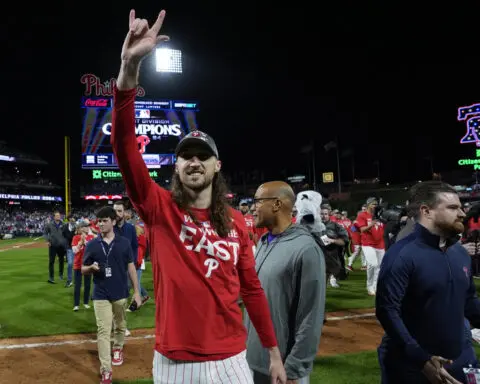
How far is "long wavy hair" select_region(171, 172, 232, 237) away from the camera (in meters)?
2.13

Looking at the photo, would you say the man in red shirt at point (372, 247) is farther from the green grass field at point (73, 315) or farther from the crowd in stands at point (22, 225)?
the crowd in stands at point (22, 225)

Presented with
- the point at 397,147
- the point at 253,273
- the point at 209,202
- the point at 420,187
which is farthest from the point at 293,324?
the point at 397,147

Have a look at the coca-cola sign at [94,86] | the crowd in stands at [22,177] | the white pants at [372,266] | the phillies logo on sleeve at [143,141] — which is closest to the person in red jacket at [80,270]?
the white pants at [372,266]

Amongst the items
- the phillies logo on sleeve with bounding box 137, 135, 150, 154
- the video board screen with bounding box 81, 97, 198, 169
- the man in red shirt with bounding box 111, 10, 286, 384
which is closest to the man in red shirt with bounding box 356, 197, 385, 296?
the man in red shirt with bounding box 111, 10, 286, 384

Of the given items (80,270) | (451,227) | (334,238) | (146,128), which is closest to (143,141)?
(146,128)

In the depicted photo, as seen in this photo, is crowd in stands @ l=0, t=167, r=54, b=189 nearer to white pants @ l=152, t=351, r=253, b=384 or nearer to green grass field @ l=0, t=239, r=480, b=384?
green grass field @ l=0, t=239, r=480, b=384

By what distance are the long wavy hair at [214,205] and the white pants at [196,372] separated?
25.6 inches

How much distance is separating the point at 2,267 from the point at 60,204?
66.4 meters

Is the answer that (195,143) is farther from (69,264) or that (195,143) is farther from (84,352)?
(69,264)

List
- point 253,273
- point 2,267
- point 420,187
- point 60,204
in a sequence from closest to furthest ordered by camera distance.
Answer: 1. point 253,273
2. point 420,187
3. point 2,267
4. point 60,204

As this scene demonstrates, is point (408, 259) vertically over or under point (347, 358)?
over

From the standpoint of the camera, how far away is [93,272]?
546cm

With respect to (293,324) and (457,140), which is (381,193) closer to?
(457,140)

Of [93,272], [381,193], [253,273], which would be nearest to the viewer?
[253,273]
